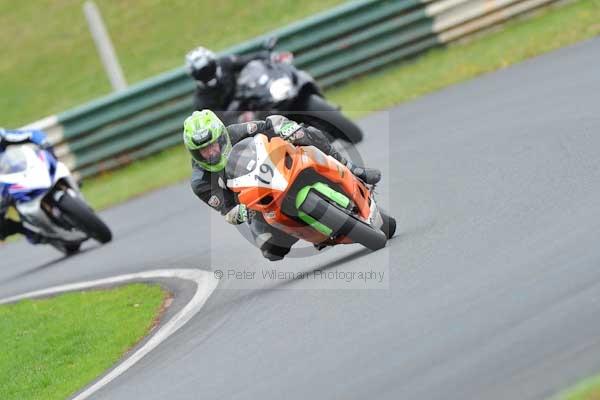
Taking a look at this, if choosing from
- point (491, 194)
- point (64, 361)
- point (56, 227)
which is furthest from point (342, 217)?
point (56, 227)

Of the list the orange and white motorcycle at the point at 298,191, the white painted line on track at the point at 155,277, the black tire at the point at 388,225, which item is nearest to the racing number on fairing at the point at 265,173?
the orange and white motorcycle at the point at 298,191

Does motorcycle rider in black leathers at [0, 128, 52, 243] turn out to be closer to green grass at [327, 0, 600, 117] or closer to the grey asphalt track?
the grey asphalt track

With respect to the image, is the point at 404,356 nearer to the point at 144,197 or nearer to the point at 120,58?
the point at 144,197

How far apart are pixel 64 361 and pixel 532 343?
4.24m

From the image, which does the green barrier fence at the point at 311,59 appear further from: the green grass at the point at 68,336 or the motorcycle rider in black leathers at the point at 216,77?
the green grass at the point at 68,336

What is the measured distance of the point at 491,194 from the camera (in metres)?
9.16

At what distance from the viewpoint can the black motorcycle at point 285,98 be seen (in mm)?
13570

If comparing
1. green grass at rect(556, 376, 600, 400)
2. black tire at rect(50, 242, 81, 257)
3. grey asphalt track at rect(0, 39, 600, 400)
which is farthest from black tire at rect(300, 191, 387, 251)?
black tire at rect(50, 242, 81, 257)

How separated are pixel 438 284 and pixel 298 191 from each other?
156cm

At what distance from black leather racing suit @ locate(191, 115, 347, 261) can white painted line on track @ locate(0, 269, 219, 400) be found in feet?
2.52

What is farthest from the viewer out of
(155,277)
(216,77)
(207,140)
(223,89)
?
(223,89)

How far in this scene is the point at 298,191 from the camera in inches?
325

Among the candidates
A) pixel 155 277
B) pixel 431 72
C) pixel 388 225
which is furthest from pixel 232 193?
pixel 431 72

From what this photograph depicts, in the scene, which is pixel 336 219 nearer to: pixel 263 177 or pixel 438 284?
pixel 263 177
